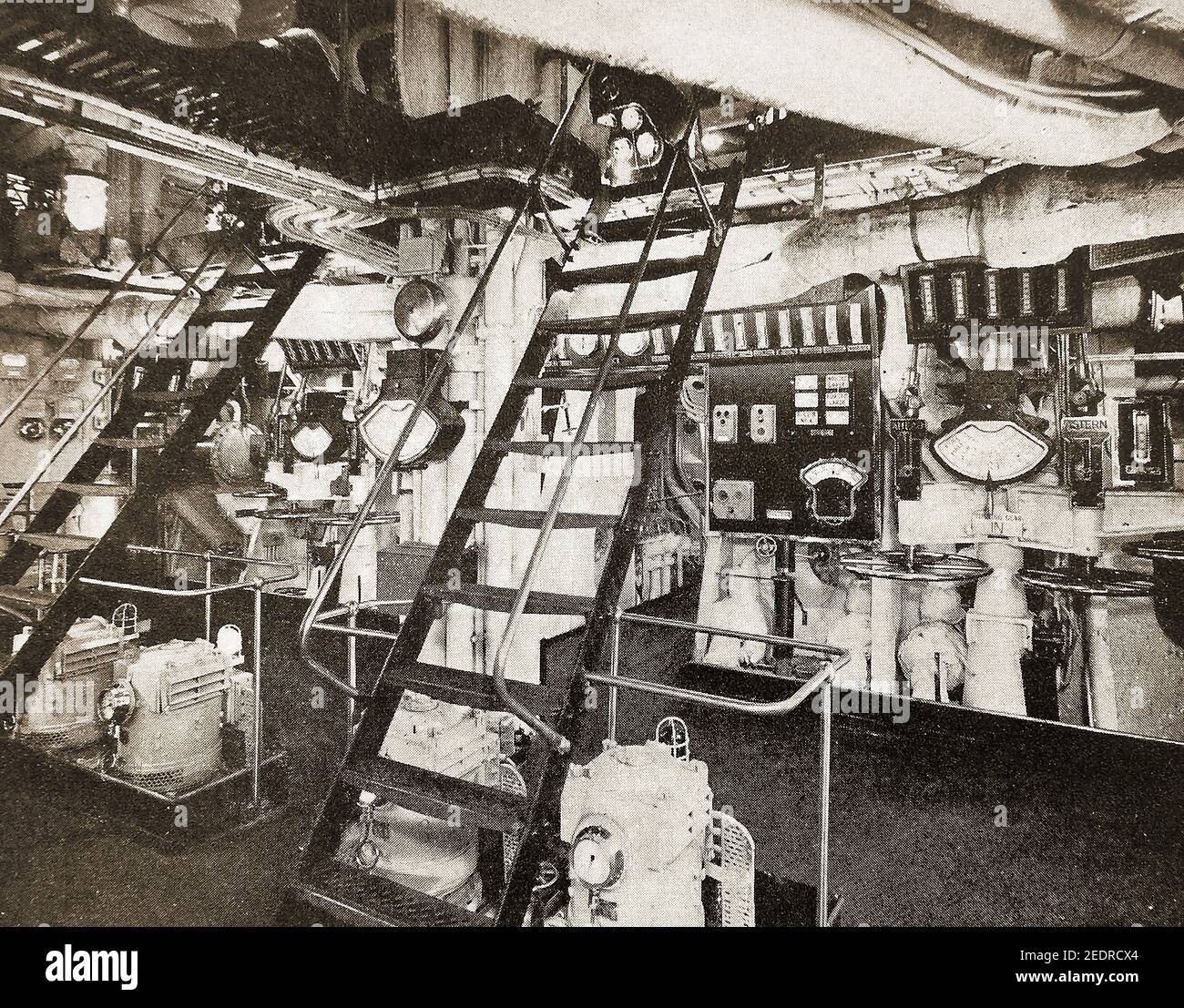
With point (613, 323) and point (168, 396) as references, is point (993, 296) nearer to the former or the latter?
point (613, 323)

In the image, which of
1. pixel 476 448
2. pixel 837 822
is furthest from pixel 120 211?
pixel 837 822

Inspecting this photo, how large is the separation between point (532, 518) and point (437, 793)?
106 centimetres

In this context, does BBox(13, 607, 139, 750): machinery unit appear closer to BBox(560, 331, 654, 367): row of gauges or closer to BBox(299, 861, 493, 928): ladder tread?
BBox(299, 861, 493, 928): ladder tread

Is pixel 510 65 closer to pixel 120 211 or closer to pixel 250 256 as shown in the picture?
pixel 250 256

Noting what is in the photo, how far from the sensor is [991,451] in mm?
5996

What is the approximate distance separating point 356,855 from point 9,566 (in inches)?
127

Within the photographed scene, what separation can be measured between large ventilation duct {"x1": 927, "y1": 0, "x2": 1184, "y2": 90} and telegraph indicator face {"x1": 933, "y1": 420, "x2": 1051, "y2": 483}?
12.1 ft

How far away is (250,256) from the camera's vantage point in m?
5.38

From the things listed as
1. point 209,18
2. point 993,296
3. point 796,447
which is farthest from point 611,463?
point 209,18

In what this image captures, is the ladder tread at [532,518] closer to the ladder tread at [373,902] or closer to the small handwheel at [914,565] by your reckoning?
the ladder tread at [373,902]

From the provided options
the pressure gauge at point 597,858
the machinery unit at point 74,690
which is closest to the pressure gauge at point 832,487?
the pressure gauge at point 597,858

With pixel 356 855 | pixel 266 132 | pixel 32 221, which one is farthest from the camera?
pixel 32 221

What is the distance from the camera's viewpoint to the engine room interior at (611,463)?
8.45 ft

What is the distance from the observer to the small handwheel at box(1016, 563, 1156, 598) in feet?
16.7
